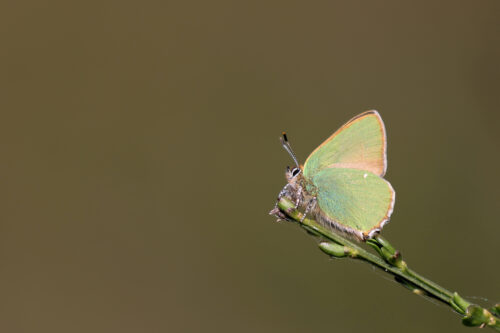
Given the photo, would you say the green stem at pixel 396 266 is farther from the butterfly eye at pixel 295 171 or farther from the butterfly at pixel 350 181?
the butterfly eye at pixel 295 171

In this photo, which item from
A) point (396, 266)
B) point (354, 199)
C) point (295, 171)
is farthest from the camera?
point (295, 171)

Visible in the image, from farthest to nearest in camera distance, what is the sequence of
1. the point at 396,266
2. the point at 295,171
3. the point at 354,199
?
the point at 295,171 → the point at 354,199 → the point at 396,266

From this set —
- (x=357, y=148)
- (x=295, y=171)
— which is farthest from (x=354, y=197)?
(x=295, y=171)

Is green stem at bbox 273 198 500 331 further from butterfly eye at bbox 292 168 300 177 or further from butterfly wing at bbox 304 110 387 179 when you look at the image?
butterfly eye at bbox 292 168 300 177

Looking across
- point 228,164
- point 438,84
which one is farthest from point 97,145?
point 438,84

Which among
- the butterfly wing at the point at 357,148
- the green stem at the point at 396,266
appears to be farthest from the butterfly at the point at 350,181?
the green stem at the point at 396,266

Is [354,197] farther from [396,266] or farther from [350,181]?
[396,266]

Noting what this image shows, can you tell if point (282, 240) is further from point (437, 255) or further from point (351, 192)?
point (351, 192)
